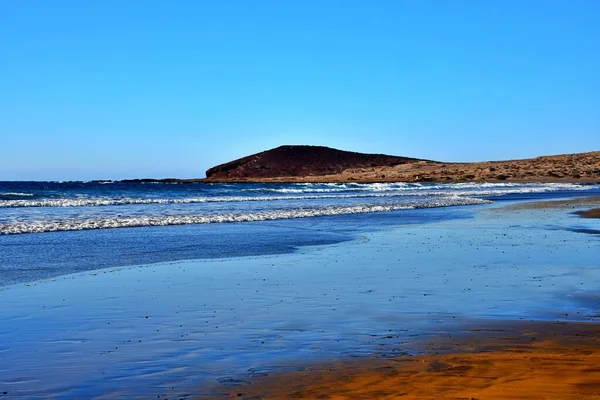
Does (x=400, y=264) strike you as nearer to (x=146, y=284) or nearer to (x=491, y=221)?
(x=146, y=284)

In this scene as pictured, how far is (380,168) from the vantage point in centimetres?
11450

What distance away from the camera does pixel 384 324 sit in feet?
24.8

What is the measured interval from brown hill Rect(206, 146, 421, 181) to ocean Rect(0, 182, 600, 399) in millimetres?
101871

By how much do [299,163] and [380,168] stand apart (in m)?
16.3

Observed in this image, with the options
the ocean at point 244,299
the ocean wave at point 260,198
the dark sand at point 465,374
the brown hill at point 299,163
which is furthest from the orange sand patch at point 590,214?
the brown hill at point 299,163

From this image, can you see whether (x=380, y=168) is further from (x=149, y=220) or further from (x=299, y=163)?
(x=149, y=220)

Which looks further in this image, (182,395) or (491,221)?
(491,221)

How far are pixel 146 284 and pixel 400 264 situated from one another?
15.7 feet

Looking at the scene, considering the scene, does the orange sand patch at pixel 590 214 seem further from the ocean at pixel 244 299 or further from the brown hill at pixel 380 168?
the brown hill at pixel 380 168

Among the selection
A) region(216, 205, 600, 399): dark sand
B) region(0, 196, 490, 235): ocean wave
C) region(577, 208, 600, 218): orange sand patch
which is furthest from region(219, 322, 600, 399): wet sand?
region(577, 208, 600, 218): orange sand patch

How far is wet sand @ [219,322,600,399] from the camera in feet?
16.9

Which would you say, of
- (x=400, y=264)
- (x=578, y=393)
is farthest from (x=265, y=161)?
(x=578, y=393)

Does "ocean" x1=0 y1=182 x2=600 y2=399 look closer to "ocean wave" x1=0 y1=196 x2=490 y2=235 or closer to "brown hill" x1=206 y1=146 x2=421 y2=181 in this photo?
"ocean wave" x1=0 y1=196 x2=490 y2=235

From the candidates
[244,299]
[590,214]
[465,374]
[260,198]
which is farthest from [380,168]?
[465,374]
